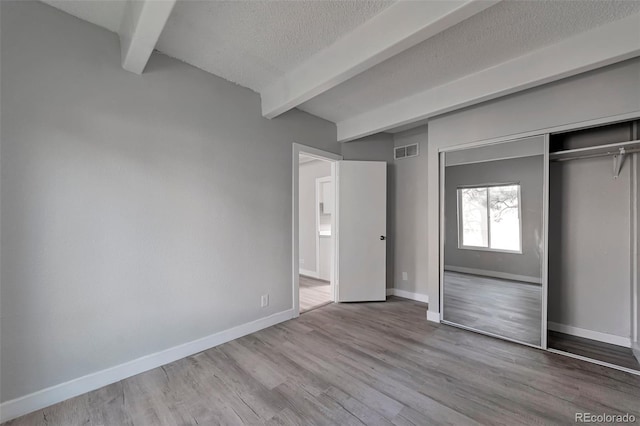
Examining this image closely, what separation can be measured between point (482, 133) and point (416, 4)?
5.64 feet

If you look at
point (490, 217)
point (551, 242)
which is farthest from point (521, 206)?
point (551, 242)

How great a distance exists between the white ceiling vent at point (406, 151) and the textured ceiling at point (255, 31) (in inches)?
94.5

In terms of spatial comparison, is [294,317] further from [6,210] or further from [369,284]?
[6,210]

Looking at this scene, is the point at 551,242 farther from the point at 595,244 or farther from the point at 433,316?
the point at 433,316

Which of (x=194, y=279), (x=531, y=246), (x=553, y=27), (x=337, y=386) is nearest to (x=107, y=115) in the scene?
(x=194, y=279)

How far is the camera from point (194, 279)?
96.8 inches

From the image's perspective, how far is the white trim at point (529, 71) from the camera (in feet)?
6.20

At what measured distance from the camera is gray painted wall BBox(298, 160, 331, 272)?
5.64m

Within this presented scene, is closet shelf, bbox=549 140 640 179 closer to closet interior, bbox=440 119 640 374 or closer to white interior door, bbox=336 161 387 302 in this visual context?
closet interior, bbox=440 119 640 374

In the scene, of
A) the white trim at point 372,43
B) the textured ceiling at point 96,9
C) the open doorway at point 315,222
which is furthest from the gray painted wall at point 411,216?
the textured ceiling at point 96,9

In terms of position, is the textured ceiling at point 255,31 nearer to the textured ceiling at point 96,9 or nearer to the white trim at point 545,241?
the textured ceiling at point 96,9

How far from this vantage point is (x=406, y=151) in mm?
4223

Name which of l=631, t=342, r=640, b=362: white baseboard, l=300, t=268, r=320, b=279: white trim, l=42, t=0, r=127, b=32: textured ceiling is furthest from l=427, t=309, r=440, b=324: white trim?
l=42, t=0, r=127, b=32: textured ceiling

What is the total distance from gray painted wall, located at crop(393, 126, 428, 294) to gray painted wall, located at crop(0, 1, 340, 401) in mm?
2403
